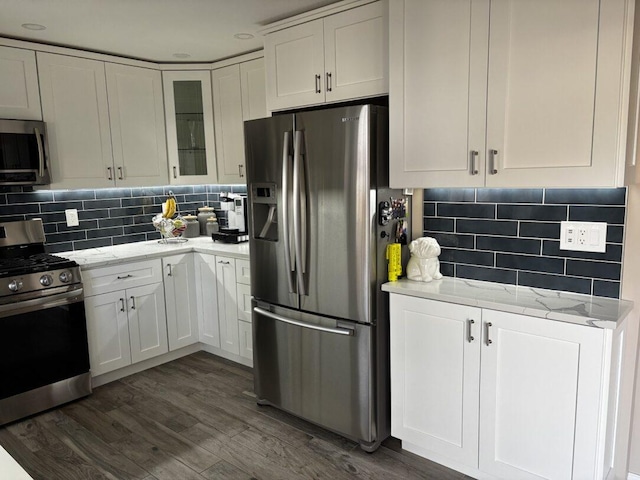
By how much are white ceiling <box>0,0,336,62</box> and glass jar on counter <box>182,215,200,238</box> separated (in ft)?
4.67

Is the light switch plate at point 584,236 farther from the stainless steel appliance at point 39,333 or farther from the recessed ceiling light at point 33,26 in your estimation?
the recessed ceiling light at point 33,26

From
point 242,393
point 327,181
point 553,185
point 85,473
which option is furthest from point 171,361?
point 553,185

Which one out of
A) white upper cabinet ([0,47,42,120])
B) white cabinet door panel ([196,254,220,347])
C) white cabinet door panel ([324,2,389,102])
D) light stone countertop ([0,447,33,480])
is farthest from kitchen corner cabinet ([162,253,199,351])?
light stone countertop ([0,447,33,480])

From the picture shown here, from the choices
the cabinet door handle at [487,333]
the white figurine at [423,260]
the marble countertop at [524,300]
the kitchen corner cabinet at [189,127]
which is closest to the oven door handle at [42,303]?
the kitchen corner cabinet at [189,127]

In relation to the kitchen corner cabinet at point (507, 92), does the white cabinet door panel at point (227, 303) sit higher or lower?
lower

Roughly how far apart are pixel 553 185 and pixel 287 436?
1.92 meters

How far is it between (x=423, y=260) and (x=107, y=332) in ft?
7.49

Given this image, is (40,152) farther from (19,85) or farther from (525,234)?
(525,234)

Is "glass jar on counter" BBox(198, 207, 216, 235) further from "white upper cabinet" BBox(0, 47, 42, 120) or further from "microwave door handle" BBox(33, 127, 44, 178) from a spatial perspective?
"white upper cabinet" BBox(0, 47, 42, 120)

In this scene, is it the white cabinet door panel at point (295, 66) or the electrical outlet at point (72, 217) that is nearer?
the white cabinet door panel at point (295, 66)

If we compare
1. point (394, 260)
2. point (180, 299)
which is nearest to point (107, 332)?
point (180, 299)

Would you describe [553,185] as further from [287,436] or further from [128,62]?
[128,62]

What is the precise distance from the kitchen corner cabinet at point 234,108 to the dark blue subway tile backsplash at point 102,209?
1.11 ft

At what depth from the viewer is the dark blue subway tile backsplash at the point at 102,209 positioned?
3432 millimetres
